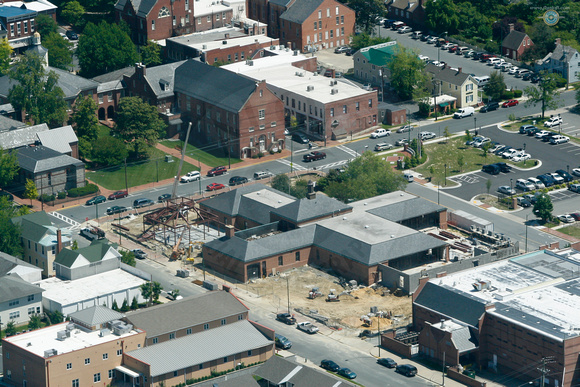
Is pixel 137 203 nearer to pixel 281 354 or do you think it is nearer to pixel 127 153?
pixel 127 153

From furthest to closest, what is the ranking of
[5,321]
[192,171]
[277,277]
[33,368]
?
1. [192,171]
2. [277,277]
3. [5,321]
4. [33,368]

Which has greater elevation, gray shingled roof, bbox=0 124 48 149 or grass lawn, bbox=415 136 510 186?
gray shingled roof, bbox=0 124 48 149

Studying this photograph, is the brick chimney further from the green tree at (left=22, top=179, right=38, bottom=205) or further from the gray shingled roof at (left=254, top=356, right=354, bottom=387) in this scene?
the gray shingled roof at (left=254, top=356, right=354, bottom=387)

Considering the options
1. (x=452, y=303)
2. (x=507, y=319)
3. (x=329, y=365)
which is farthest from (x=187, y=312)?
(x=507, y=319)

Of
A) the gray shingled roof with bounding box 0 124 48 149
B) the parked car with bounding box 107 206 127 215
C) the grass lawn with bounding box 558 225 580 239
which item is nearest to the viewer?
the grass lawn with bounding box 558 225 580 239

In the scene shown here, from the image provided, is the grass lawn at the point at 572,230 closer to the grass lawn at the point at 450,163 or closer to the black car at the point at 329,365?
the grass lawn at the point at 450,163

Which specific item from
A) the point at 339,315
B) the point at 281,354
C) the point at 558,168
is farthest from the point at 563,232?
the point at 281,354

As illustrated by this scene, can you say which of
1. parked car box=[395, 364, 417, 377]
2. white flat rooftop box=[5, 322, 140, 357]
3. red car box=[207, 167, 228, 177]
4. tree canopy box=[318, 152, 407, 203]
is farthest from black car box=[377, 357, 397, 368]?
red car box=[207, 167, 228, 177]
